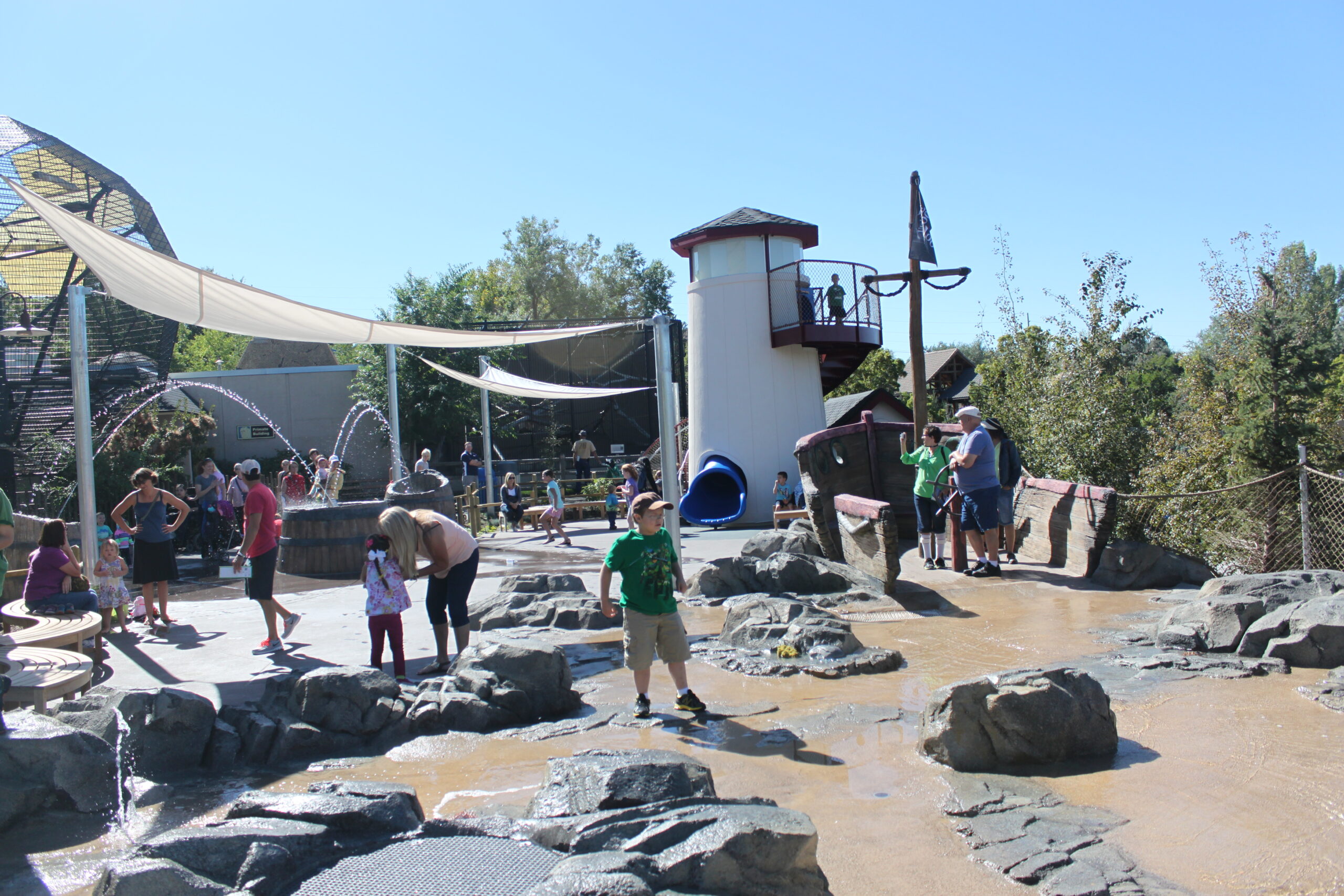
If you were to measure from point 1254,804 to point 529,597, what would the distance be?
6.10 metres

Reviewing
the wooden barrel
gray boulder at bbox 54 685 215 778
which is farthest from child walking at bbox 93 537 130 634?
the wooden barrel

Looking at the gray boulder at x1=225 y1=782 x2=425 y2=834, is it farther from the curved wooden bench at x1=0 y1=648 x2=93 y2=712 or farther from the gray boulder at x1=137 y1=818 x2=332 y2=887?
the curved wooden bench at x1=0 y1=648 x2=93 y2=712

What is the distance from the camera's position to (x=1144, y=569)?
9.10 meters

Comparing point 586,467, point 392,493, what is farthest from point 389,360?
point 586,467

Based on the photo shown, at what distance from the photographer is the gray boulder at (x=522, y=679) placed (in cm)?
567

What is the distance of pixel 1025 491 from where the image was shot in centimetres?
1114

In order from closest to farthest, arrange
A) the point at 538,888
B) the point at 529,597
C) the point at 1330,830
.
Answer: the point at 538,888 < the point at 1330,830 < the point at 529,597

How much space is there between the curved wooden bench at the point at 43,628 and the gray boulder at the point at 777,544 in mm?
6699

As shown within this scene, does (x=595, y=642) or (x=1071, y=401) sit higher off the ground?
(x=1071, y=401)

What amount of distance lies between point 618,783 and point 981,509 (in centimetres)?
679

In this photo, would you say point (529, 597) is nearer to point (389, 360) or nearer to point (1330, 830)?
point (1330, 830)

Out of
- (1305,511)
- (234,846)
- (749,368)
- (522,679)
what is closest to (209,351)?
(749,368)

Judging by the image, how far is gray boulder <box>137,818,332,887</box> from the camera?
2967mm

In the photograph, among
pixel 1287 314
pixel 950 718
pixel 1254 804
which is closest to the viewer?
pixel 1254 804
